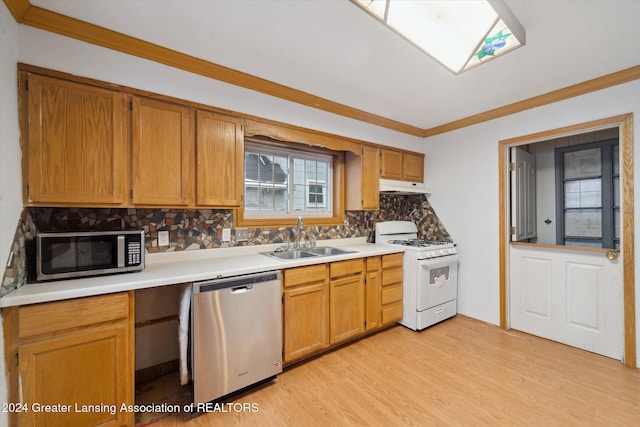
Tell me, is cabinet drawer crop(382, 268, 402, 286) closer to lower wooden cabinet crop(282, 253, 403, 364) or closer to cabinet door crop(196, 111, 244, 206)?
lower wooden cabinet crop(282, 253, 403, 364)

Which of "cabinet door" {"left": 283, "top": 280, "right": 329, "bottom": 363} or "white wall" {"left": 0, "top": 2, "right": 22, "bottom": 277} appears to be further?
"cabinet door" {"left": 283, "top": 280, "right": 329, "bottom": 363}

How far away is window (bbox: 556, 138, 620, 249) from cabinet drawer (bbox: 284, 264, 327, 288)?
3303 mm

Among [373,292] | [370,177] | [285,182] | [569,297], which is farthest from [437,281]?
[285,182]

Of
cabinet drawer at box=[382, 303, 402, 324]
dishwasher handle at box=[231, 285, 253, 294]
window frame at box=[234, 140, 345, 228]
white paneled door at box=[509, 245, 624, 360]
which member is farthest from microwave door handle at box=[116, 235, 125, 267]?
white paneled door at box=[509, 245, 624, 360]

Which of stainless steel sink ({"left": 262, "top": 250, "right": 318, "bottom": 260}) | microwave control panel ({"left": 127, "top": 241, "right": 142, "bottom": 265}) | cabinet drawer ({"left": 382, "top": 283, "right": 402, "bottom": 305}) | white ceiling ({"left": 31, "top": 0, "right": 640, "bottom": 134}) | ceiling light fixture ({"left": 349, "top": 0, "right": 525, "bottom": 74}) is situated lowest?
cabinet drawer ({"left": 382, "top": 283, "right": 402, "bottom": 305})

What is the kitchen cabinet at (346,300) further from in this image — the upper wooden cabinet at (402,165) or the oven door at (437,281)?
the upper wooden cabinet at (402,165)

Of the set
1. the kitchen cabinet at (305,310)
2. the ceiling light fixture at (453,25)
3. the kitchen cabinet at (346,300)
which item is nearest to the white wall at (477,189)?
the ceiling light fixture at (453,25)

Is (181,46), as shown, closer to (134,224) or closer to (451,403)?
(134,224)

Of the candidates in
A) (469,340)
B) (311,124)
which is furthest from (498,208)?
(311,124)

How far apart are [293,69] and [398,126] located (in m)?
1.79

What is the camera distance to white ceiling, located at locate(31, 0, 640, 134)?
1516 mm

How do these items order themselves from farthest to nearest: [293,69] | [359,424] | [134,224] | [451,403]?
[293,69] < [134,224] < [451,403] < [359,424]

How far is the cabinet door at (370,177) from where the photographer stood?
3.11 meters

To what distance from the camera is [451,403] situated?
71.1 inches
